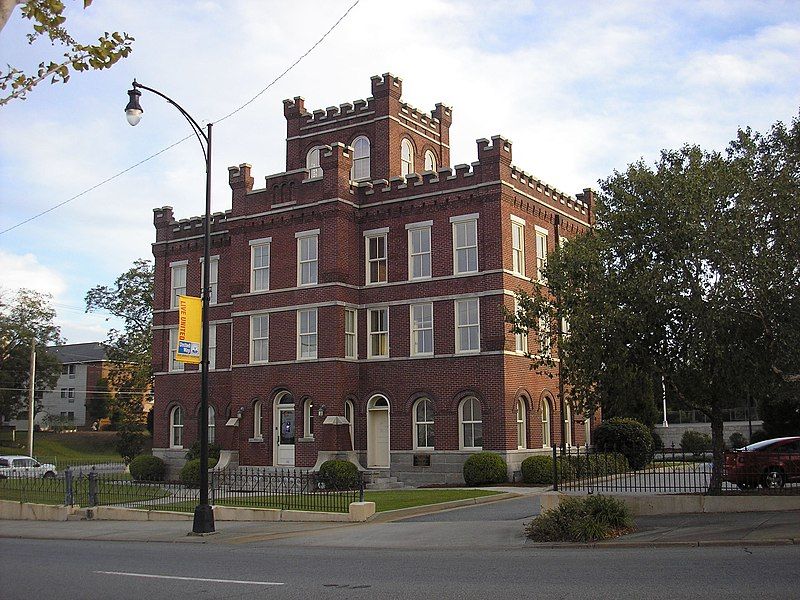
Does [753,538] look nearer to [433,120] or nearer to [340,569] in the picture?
[340,569]

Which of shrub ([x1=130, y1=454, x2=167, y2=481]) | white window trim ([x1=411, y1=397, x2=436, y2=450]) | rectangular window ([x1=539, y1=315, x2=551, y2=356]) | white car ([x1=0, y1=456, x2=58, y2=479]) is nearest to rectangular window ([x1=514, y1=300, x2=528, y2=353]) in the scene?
white window trim ([x1=411, y1=397, x2=436, y2=450])

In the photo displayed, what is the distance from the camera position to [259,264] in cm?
3822

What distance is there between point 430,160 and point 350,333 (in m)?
11.2

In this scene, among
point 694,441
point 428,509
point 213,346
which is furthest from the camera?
point 694,441

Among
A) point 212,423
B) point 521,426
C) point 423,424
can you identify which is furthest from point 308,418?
point 521,426

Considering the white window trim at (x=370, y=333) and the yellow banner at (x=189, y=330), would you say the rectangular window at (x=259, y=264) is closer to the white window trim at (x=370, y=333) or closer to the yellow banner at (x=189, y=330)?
the white window trim at (x=370, y=333)

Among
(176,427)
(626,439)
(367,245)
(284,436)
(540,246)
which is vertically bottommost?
(626,439)

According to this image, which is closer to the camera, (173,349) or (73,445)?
(173,349)

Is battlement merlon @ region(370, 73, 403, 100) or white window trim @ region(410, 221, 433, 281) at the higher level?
battlement merlon @ region(370, 73, 403, 100)

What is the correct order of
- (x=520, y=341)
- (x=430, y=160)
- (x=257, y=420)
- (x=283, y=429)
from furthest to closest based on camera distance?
(x=430, y=160), (x=257, y=420), (x=283, y=429), (x=520, y=341)

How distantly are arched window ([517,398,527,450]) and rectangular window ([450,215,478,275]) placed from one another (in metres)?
5.59

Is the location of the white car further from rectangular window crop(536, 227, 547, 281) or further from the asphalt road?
the asphalt road

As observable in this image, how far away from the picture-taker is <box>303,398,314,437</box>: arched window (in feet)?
115

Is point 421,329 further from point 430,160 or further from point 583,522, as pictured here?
point 583,522
